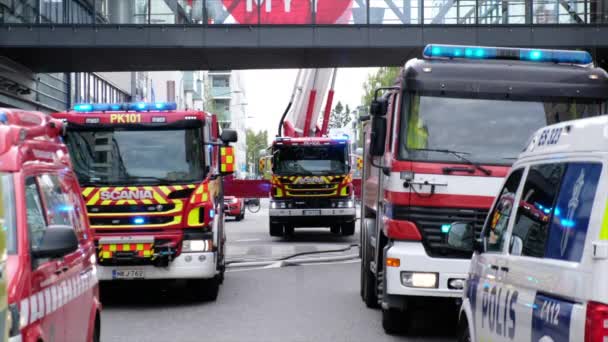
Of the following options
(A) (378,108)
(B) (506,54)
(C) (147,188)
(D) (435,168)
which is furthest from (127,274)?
(B) (506,54)

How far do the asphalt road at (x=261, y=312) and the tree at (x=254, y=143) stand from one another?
137 metres

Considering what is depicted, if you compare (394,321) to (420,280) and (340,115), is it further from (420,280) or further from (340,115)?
(340,115)

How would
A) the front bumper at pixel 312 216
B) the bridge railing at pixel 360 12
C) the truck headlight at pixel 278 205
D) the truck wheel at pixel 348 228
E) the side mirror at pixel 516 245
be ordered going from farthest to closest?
the truck wheel at pixel 348 228 < the truck headlight at pixel 278 205 < the front bumper at pixel 312 216 < the bridge railing at pixel 360 12 < the side mirror at pixel 516 245

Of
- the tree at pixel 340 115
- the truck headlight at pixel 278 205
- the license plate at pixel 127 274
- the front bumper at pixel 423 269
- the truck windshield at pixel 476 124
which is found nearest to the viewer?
the front bumper at pixel 423 269

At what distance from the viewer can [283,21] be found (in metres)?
23.6

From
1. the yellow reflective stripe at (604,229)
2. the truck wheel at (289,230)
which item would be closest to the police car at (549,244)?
the yellow reflective stripe at (604,229)

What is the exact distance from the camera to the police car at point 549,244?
162 inches

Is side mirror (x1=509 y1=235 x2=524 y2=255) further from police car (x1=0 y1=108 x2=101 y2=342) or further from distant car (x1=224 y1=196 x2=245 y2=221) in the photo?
distant car (x1=224 y1=196 x2=245 y2=221)

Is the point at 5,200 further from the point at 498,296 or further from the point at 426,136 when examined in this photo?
the point at 426,136

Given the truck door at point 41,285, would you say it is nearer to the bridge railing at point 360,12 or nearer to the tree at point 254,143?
the bridge railing at point 360,12

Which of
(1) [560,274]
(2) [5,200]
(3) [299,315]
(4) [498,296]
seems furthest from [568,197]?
(3) [299,315]

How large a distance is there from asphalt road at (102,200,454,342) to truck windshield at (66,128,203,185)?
1798 mm

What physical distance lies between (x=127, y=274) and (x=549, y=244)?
8.94 meters

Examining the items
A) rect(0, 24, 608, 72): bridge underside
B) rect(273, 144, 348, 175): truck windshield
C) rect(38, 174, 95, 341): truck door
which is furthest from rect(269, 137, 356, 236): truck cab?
rect(38, 174, 95, 341): truck door
